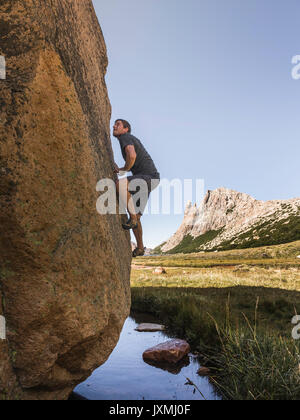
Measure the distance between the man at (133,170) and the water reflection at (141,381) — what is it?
135 inches

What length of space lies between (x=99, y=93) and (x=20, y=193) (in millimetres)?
3433

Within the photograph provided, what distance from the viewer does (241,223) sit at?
146 metres

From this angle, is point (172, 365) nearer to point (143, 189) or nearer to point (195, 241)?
point (143, 189)

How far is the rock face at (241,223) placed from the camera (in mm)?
98375

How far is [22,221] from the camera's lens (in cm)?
347

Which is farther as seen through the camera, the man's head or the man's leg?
the man's head

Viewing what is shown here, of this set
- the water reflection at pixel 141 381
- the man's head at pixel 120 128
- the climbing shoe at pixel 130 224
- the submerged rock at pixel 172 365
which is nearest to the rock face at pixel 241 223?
the submerged rock at pixel 172 365

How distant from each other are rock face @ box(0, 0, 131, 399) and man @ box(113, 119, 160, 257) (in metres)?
1.22

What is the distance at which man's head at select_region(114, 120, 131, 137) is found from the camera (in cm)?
593

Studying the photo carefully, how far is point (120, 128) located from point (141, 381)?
5.88m

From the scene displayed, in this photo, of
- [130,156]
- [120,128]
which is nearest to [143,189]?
[130,156]

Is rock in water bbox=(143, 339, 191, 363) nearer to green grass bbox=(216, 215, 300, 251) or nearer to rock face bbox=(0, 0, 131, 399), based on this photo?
rock face bbox=(0, 0, 131, 399)

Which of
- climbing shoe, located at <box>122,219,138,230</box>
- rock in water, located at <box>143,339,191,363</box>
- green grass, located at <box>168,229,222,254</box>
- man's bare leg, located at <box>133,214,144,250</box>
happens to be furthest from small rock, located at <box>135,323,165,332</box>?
green grass, located at <box>168,229,222,254</box>
